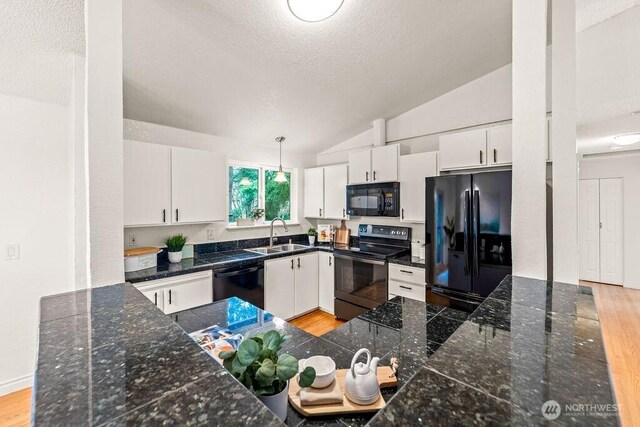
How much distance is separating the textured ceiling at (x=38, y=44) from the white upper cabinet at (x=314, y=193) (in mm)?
2819

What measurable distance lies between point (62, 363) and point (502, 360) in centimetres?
97

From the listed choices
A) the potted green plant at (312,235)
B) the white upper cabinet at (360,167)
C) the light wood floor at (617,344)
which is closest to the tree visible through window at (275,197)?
the potted green plant at (312,235)

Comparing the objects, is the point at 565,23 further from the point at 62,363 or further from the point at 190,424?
the point at 62,363

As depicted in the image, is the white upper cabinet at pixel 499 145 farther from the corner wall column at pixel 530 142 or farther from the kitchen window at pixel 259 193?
the kitchen window at pixel 259 193

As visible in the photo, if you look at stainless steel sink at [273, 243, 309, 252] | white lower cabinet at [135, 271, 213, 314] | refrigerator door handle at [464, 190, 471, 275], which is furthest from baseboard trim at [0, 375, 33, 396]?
refrigerator door handle at [464, 190, 471, 275]

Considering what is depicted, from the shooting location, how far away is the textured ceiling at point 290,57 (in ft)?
6.52

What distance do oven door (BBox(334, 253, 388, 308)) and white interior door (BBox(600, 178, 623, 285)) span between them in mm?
5114

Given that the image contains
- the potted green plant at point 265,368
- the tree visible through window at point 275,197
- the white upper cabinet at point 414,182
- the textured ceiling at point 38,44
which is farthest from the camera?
the tree visible through window at point 275,197

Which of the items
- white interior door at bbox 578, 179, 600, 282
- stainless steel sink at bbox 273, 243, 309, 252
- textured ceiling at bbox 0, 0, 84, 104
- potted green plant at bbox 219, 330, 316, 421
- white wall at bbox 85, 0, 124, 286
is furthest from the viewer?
white interior door at bbox 578, 179, 600, 282

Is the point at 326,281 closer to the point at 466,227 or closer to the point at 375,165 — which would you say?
the point at 375,165

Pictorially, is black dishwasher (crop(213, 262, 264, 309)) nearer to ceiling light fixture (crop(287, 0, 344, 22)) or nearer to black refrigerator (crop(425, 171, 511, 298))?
black refrigerator (crop(425, 171, 511, 298))

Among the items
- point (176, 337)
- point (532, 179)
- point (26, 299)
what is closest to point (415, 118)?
point (532, 179)

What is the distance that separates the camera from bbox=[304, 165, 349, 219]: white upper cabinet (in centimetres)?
404

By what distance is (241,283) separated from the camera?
3.00m
